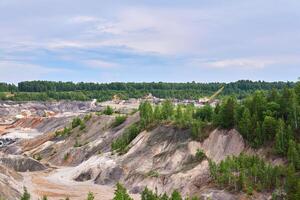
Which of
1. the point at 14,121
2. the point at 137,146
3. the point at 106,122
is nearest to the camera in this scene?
the point at 137,146

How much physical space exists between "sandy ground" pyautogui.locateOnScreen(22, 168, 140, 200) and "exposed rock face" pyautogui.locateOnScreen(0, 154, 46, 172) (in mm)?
4626

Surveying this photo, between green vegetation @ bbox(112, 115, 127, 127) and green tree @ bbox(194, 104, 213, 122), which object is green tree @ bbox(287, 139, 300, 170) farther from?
green vegetation @ bbox(112, 115, 127, 127)

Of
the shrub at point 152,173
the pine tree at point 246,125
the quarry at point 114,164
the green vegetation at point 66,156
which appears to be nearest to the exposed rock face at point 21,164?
the quarry at point 114,164

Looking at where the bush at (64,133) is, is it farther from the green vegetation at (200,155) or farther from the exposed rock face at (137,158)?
the green vegetation at (200,155)

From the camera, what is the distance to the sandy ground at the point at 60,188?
219ft

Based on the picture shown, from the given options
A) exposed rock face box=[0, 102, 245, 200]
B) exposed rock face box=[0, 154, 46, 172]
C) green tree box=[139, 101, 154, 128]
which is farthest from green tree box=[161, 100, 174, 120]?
exposed rock face box=[0, 154, 46, 172]

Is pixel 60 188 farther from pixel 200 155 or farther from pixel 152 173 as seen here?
pixel 200 155

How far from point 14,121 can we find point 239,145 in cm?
12517

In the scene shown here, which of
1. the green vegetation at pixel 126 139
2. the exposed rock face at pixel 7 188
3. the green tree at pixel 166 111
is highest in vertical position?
the green tree at pixel 166 111

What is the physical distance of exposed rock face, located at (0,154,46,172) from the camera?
92.9 meters

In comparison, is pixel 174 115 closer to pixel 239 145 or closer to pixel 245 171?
pixel 239 145

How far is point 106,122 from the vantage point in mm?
112375

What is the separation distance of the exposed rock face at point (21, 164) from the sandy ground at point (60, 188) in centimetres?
463

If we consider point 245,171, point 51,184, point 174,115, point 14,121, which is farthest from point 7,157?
point 14,121
